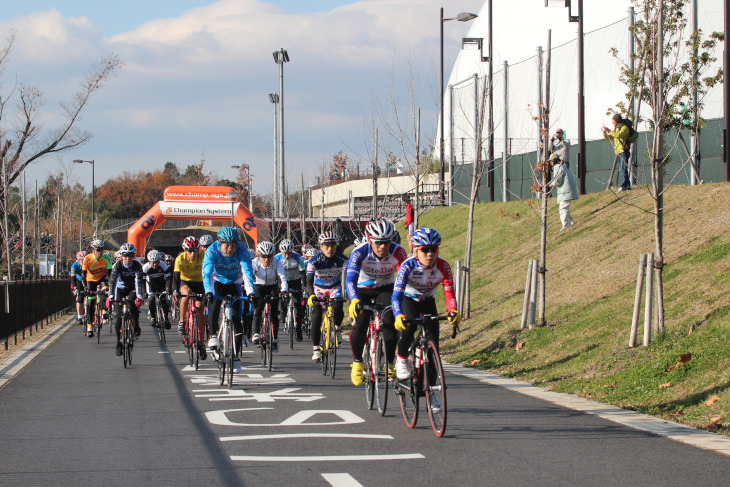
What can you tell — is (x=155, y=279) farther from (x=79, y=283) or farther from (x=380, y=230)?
(x=380, y=230)

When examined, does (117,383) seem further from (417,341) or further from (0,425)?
(417,341)

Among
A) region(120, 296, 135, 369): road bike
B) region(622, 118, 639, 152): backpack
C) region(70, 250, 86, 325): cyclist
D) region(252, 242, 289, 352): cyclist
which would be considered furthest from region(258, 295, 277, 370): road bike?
region(622, 118, 639, 152): backpack

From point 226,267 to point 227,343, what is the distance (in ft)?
3.94

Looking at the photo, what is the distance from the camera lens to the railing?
17.5 metres

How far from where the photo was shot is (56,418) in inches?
352

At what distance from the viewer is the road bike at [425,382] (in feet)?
25.2

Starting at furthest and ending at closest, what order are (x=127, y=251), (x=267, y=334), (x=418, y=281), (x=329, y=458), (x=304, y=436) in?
1. (x=127, y=251)
2. (x=267, y=334)
3. (x=418, y=281)
4. (x=304, y=436)
5. (x=329, y=458)

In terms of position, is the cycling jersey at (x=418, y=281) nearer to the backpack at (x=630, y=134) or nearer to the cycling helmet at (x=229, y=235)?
the cycling helmet at (x=229, y=235)

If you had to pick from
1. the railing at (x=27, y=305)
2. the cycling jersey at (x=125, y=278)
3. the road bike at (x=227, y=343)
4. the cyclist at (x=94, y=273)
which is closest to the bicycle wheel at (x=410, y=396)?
the road bike at (x=227, y=343)

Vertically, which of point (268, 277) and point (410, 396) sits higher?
point (268, 277)

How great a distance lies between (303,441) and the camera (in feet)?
24.8

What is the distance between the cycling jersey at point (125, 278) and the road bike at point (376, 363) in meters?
6.54

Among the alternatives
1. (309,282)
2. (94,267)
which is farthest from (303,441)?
(94,267)

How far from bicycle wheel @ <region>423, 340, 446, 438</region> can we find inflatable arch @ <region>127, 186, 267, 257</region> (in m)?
34.7
